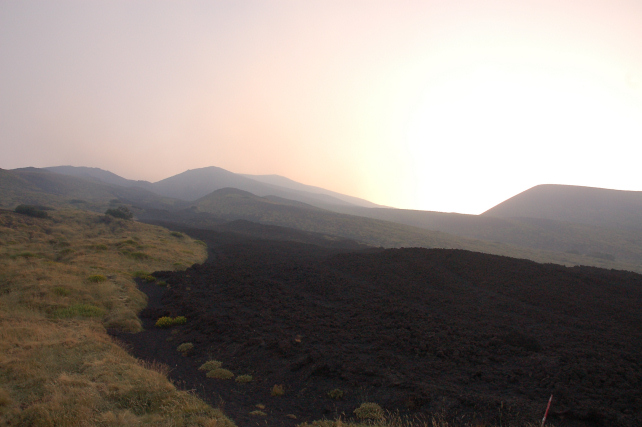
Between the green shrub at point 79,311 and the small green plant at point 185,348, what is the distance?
6.05 m

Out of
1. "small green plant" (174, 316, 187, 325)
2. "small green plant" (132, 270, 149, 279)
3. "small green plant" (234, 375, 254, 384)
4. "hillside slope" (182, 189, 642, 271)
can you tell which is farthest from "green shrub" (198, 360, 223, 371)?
"hillside slope" (182, 189, 642, 271)

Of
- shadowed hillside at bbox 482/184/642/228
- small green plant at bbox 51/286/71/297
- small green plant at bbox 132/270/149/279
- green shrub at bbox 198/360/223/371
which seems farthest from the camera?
shadowed hillside at bbox 482/184/642/228

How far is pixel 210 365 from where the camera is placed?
37.1ft

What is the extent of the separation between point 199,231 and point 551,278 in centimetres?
4861

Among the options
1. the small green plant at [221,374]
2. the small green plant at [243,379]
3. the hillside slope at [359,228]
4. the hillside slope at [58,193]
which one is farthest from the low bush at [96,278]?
the hillside slope at [58,193]

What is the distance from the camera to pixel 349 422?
774 cm

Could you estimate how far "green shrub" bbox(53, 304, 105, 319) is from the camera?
15.1 metres

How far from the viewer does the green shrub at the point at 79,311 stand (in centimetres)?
1507

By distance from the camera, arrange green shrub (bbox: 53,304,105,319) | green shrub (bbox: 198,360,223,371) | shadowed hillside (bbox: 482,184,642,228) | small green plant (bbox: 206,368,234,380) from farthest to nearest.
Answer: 1. shadowed hillside (bbox: 482,184,642,228)
2. green shrub (bbox: 53,304,105,319)
3. green shrub (bbox: 198,360,223,371)
4. small green plant (bbox: 206,368,234,380)

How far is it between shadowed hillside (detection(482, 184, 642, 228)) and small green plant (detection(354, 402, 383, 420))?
121 m

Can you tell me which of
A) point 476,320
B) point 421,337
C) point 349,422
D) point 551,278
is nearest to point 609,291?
point 551,278

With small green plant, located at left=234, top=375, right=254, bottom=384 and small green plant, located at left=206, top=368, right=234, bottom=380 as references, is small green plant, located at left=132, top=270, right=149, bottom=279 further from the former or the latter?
small green plant, located at left=234, top=375, right=254, bottom=384

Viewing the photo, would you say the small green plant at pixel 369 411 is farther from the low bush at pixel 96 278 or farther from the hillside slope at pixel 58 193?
the hillside slope at pixel 58 193

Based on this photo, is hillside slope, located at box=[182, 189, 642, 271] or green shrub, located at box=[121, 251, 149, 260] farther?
hillside slope, located at box=[182, 189, 642, 271]
